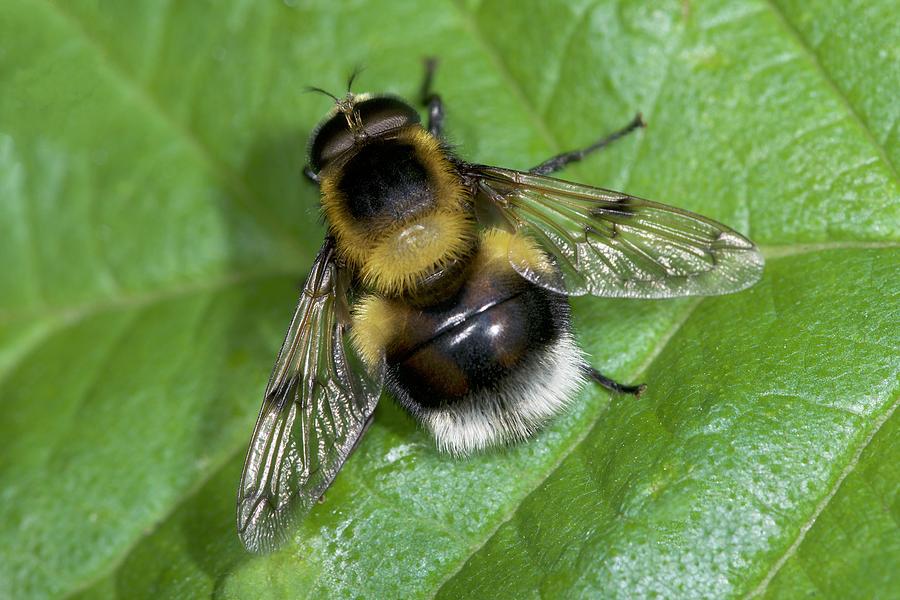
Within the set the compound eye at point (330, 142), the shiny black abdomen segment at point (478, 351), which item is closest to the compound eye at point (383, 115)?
the compound eye at point (330, 142)

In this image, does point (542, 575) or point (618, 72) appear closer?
point (542, 575)

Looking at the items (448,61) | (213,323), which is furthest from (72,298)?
(448,61)

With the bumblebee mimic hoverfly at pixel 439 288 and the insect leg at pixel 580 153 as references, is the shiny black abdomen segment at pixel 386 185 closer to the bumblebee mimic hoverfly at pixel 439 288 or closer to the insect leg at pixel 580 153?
the bumblebee mimic hoverfly at pixel 439 288

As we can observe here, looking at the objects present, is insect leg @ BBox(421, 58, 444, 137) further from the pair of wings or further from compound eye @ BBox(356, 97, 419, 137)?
the pair of wings

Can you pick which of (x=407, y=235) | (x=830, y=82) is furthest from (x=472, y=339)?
(x=830, y=82)

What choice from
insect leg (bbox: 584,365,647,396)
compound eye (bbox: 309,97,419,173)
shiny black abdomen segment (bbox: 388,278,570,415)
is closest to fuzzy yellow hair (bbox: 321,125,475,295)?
compound eye (bbox: 309,97,419,173)

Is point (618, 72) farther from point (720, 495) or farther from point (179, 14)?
point (179, 14)
